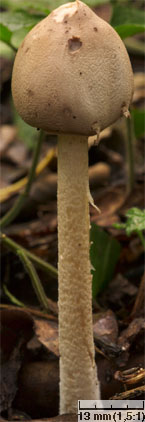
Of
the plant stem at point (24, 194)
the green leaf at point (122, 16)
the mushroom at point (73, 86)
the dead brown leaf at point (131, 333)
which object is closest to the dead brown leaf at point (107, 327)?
the dead brown leaf at point (131, 333)

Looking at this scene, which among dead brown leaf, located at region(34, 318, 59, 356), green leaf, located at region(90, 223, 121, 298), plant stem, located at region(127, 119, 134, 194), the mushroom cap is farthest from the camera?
plant stem, located at region(127, 119, 134, 194)

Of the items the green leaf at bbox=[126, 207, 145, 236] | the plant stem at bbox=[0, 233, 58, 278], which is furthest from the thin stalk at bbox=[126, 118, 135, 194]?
the plant stem at bbox=[0, 233, 58, 278]

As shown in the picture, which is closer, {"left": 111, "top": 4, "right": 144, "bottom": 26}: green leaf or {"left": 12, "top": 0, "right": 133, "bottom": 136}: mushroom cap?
{"left": 12, "top": 0, "right": 133, "bottom": 136}: mushroom cap

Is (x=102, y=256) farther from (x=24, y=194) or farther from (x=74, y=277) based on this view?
(x=74, y=277)

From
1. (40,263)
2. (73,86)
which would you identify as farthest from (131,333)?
(73,86)

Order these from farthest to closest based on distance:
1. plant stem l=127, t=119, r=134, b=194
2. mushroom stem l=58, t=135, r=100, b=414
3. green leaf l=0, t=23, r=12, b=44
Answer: plant stem l=127, t=119, r=134, b=194 → green leaf l=0, t=23, r=12, b=44 → mushroom stem l=58, t=135, r=100, b=414

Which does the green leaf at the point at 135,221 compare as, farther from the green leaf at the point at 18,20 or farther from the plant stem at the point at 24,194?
the green leaf at the point at 18,20

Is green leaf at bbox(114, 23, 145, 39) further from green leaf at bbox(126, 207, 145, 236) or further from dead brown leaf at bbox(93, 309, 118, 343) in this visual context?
dead brown leaf at bbox(93, 309, 118, 343)
